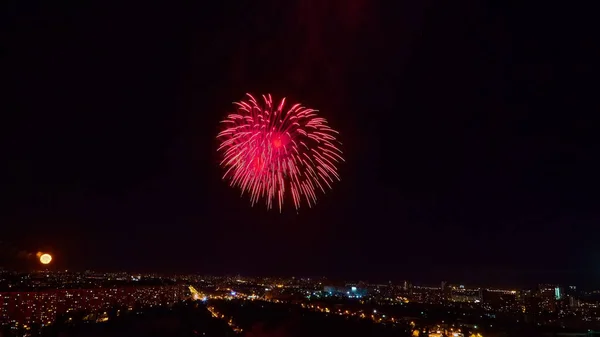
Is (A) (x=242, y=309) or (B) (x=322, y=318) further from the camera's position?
(A) (x=242, y=309)

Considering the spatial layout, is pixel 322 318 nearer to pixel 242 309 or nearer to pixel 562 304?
pixel 242 309

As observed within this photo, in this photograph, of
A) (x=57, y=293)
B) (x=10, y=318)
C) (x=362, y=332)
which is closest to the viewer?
(x=362, y=332)

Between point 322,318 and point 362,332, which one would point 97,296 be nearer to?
point 322,318

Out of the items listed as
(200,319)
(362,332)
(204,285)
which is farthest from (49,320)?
(204,285)

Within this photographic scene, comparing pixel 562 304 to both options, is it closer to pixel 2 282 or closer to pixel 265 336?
pixel 265 336

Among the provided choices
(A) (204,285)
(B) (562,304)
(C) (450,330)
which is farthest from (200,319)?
(A) (204,285)

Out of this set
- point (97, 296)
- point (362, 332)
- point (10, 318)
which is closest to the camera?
point (362, 332)

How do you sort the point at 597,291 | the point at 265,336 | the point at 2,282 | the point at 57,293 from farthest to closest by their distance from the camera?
the point at 597,291 → the point at 57,293 → the point at 2,282 → the point at 265,336

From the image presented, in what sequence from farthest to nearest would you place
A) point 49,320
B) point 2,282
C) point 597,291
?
point 597,291, point 2,282, point 49,320

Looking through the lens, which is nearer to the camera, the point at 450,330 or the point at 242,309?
the point at 450,330
